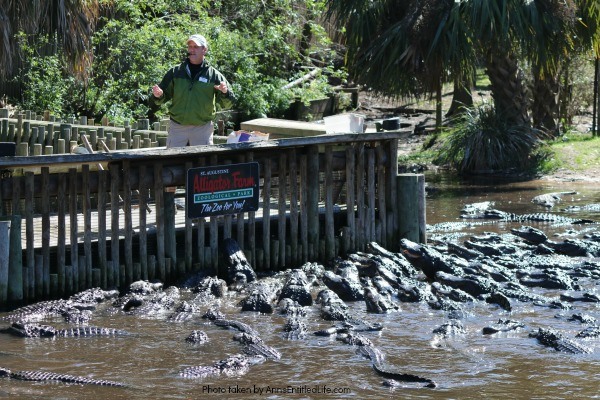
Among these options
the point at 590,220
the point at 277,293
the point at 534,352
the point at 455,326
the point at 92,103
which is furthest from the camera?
the point at 92,103

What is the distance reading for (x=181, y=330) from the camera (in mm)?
9094

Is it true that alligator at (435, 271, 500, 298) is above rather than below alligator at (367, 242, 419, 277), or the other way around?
below

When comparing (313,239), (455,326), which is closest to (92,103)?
(313,239)

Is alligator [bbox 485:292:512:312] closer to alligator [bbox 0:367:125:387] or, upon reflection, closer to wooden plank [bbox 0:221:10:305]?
alligator [bbox 0:367:125:387]

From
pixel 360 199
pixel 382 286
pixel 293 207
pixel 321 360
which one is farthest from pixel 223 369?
pixel 360 199

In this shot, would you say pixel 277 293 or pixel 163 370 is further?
pixel 277 293

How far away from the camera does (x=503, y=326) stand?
923 cm

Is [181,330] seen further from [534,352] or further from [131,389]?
[534,352]

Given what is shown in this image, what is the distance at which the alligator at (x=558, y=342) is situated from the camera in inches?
336

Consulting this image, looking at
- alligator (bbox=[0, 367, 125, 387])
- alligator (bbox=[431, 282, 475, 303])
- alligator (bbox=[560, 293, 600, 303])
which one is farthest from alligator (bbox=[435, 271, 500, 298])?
alligator (bbox=[0, 367, 125, 387])

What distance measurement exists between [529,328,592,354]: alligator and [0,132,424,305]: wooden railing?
140 inches

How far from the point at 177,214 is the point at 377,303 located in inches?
120

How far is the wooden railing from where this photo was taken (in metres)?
9.65

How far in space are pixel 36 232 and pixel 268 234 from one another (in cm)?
251
